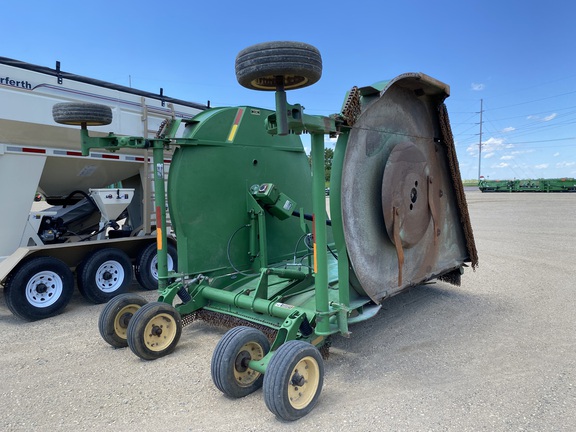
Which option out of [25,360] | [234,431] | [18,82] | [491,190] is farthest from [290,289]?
[491,190]

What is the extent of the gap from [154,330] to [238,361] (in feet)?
3.81

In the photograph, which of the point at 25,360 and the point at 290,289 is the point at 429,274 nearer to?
the point at 290,289

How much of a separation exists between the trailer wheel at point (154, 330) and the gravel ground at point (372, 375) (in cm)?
12

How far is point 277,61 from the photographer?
2777 mm

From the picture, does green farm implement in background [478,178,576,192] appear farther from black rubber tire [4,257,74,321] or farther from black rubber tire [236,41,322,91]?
black rubber tire [236,41,322,91]

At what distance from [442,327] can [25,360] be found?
4.10 meters

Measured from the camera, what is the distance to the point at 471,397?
313 cm

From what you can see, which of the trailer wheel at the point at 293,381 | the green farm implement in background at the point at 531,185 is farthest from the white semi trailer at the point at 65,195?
the green farm implement in background at the point at 531,185

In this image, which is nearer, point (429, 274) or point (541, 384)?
point (541, 384)

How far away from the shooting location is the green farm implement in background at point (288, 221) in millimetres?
3096

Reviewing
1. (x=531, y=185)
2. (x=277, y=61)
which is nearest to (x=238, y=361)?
(x=277, y=61)

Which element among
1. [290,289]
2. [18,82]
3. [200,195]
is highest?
[18,82]

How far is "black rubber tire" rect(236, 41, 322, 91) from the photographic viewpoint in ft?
9.14

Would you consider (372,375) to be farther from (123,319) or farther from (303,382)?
(123,319)
